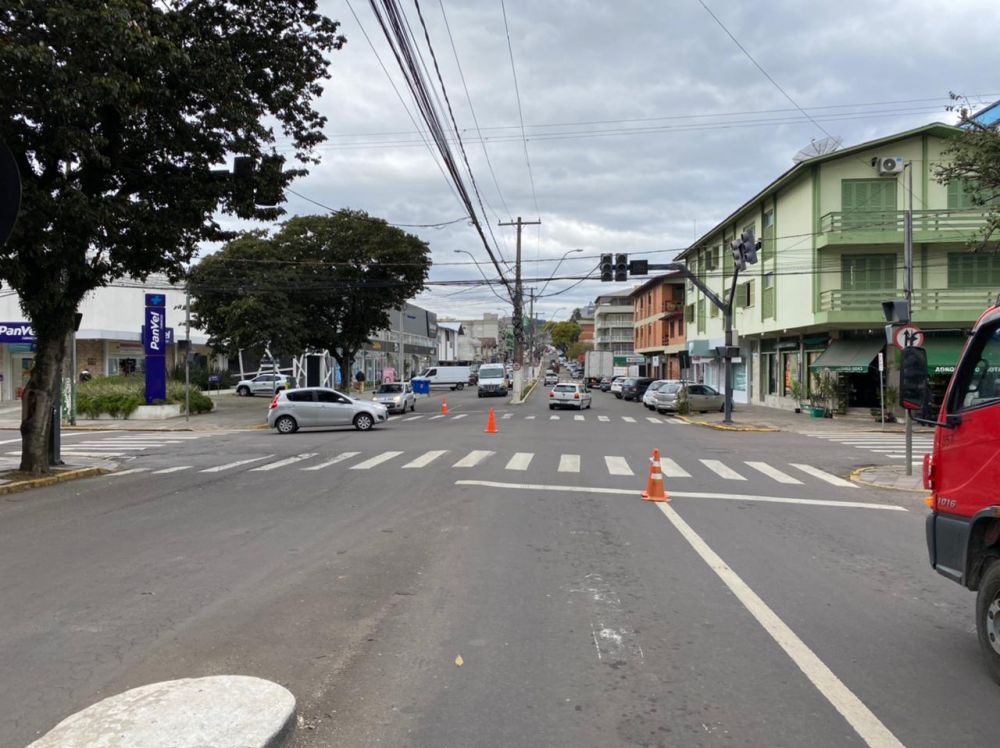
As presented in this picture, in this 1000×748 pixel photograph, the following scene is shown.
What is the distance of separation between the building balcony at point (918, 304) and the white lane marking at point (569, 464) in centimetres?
1732

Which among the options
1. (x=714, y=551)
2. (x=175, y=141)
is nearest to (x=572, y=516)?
(x=714, y=551)

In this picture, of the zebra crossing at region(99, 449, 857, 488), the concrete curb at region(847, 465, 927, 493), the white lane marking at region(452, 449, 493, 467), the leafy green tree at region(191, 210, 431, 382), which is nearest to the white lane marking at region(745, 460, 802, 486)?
the zebra crossing at region(99, 449, 857, 488)

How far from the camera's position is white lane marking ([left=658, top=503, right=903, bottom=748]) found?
12.4ft

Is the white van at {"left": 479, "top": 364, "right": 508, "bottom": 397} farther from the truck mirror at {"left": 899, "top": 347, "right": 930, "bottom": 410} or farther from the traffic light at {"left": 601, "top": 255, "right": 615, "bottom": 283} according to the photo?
the truck mirror at {"left": 899, "top": 347, "right": 930, "bottom": 410}

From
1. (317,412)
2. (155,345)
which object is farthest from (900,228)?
(155,345)

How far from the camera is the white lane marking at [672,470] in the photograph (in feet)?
45.9

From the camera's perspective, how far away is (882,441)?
868 inches

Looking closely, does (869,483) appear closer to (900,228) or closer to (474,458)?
(474,458)

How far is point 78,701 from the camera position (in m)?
4.07

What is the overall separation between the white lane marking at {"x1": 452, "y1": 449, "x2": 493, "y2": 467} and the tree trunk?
304 inches

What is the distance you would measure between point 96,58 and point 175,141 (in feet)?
8.41

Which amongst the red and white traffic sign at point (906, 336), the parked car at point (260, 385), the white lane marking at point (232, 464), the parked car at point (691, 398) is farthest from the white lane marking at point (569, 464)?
the parked car at point (260, 385)

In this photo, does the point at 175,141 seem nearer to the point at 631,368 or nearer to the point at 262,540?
the point at 262,540

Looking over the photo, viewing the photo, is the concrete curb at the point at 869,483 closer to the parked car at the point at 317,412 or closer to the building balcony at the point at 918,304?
the parked car at the point at 317,412
